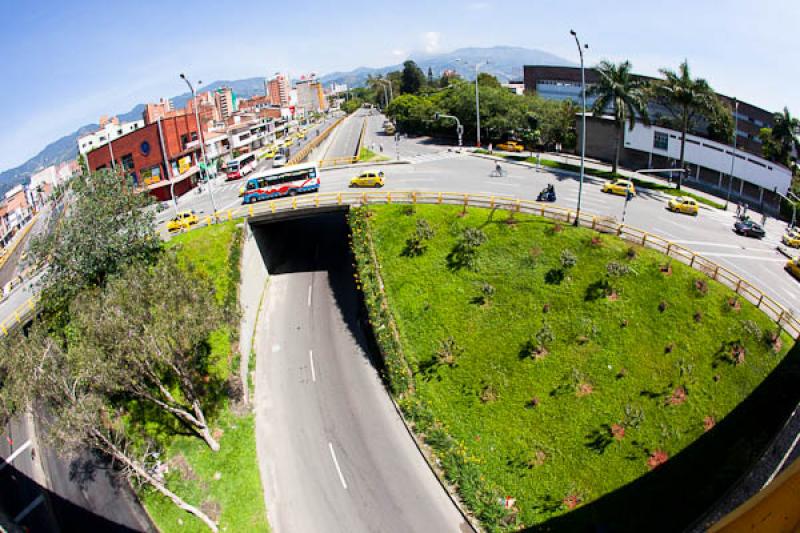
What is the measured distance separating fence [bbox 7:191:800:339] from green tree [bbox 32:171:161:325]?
6.66 m

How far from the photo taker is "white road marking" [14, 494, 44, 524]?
2577 cm

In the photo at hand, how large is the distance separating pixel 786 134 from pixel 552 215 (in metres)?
39.1

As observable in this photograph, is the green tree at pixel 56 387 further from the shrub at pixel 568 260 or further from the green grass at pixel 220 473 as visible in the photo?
the shrub at pixel 568 260

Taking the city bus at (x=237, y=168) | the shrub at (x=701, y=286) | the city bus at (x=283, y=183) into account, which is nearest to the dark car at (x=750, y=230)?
the shrub at (x=701, y=286)

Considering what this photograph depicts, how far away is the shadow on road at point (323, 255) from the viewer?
3862 cm

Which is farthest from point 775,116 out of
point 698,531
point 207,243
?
point 207,243

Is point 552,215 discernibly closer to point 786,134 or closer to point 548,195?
point 548,195

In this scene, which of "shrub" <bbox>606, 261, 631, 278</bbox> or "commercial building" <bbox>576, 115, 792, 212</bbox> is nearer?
"shrub" <bbox>606, 261, 631, 278</bbox>

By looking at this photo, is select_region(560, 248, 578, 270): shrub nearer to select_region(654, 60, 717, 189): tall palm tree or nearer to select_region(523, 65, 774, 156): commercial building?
select_region(654, 60, 717, 189): tall palm tree

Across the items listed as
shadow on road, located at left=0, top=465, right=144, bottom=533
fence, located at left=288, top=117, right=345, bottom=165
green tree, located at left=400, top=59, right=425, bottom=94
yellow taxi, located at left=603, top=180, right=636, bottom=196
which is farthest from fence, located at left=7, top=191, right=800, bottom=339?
green tree, located at left=400, top=59, right=425, bottom=94

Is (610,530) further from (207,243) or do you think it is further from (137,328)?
(207,243)

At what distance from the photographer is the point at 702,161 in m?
55.3

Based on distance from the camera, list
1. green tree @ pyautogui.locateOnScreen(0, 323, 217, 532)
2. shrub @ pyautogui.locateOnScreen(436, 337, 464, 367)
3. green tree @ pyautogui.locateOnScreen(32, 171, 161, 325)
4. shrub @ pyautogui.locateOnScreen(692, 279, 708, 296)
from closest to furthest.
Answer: green tree @ pyautogui.locateOnScreen(0, 323, 217, 532) < shrub @ pyautogui.locateOnScreen(692, 279, 708, 296) < shrub @ pyautogui.locateOnScreen(436, 337, 464, 367) < green tree @ pyautogui.locateOnScreen(32, 171, 161, 325)

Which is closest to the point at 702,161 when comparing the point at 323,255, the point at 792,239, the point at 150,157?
the point at 792,239
